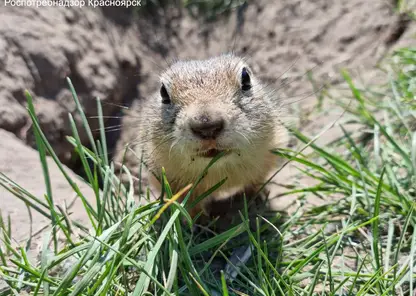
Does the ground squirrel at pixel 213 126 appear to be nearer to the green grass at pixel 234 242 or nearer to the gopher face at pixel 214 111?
the gopher face at pixel 214 111

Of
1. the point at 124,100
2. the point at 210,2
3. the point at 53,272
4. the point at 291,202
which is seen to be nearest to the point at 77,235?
the point at 53,272

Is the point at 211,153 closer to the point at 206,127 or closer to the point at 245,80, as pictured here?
the point at 206,127

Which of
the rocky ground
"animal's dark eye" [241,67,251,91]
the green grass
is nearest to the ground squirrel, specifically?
"animal's dark eye" [241,67,251,91]

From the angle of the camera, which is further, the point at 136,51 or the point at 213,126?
the point at 136,51

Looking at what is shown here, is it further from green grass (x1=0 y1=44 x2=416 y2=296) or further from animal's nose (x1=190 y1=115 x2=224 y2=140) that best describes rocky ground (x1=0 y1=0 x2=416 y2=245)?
animal's nose (x1=190 y1=115 x2=224 y2=140)

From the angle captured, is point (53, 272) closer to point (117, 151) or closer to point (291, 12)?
point (117, 151)

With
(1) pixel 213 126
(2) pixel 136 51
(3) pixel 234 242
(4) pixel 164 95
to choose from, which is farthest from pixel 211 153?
(2) pixel 136 51
